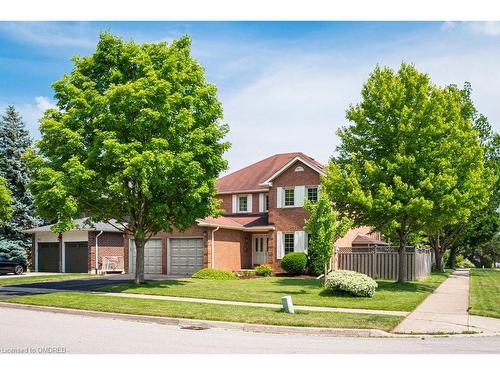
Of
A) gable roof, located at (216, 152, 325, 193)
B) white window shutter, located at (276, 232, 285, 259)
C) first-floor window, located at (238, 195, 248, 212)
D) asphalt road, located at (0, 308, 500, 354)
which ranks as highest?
gable roof, located at (216, 152, 325, 193)

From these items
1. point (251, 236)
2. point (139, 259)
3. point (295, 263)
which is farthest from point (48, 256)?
point (295, 263)

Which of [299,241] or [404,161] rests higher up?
[404,161]

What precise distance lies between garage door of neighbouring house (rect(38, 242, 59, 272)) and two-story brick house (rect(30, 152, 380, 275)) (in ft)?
13.3

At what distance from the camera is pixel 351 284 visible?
2031 cm

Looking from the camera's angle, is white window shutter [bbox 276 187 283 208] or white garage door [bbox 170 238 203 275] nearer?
white garage door [bbox 170 238 203 275]

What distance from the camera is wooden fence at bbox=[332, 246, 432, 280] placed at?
30.7m

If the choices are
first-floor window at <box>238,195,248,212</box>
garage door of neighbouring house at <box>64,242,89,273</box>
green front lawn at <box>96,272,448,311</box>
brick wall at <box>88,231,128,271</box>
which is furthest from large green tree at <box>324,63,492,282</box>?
garage door of neighbouring house at <box>64,242,89,273</box>

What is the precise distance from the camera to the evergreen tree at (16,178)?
46000mm

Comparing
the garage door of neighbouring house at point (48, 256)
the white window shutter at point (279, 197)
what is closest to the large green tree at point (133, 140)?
the white window shutter at point (279, 197)

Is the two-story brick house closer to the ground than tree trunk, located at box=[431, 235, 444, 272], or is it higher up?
higher up

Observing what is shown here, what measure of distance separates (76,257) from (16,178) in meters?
12.0

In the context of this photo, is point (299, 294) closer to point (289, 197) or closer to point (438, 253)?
point (289, 197)

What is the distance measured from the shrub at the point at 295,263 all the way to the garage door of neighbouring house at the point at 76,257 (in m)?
14.3

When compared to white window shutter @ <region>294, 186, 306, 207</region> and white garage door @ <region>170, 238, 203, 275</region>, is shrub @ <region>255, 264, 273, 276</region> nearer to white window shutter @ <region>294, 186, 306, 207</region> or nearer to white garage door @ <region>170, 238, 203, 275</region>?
white garage door @ <region>170, 238, 203, 275</region>
